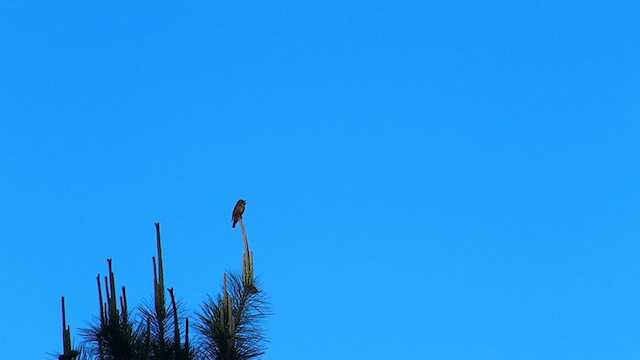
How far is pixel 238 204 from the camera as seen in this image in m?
28.2

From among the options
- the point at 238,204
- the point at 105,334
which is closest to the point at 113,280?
the point at 105,334

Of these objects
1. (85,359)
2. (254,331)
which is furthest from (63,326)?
(254,331)

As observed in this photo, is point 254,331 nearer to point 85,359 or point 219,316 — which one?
point 219,316

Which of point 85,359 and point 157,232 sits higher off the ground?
point 157,232

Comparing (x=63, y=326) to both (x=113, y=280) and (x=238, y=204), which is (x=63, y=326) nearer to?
(x=113, y=280)

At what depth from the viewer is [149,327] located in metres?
25.8

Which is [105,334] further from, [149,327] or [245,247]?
[245,247]

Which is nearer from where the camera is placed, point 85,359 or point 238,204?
point 85,359

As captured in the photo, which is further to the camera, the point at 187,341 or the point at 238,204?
the point at 238,204

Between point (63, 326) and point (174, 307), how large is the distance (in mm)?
1387

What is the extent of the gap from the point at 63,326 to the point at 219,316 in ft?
6.17

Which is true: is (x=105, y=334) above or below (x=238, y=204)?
below

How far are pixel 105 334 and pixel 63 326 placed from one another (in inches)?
21.5

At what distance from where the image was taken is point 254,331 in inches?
1017
